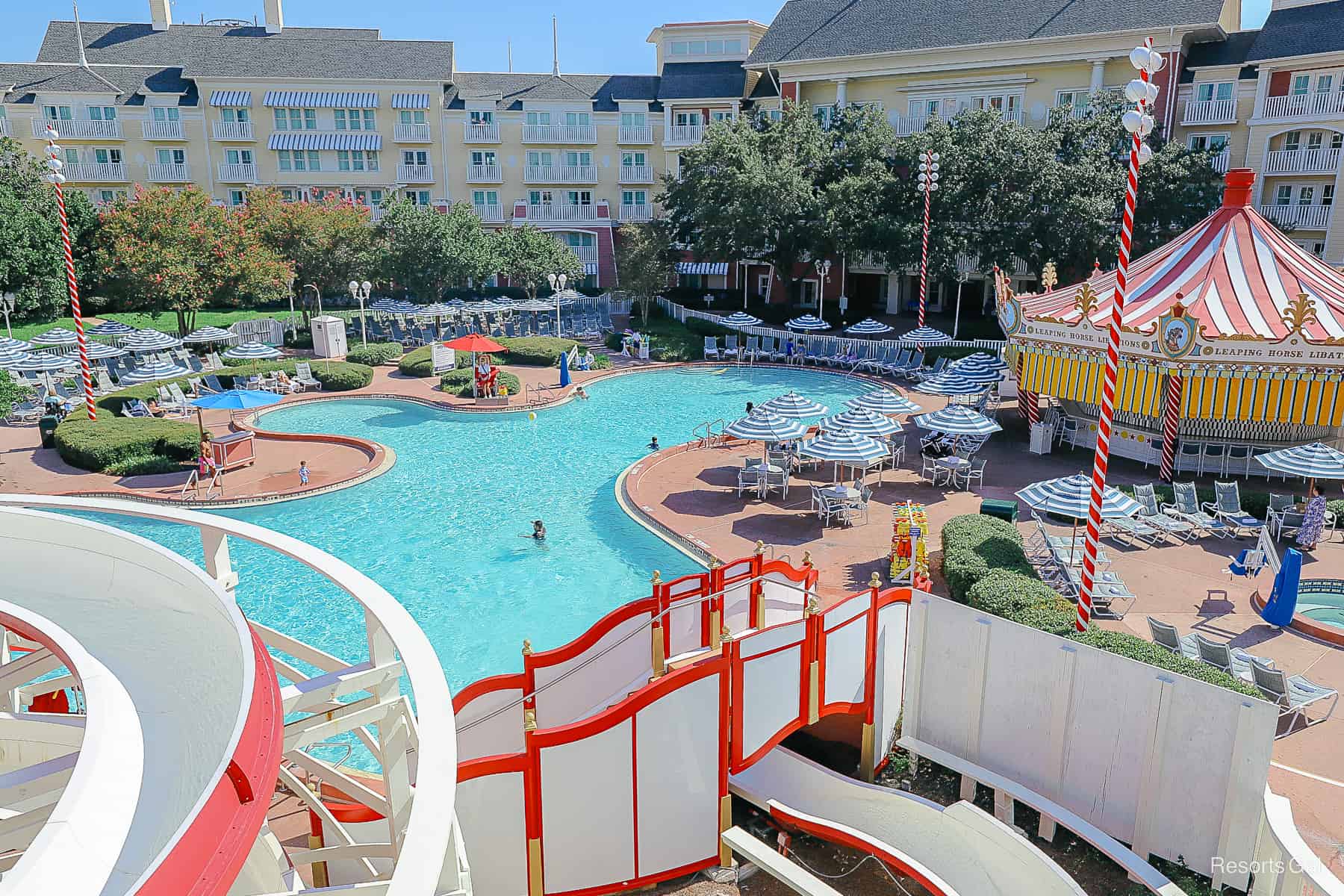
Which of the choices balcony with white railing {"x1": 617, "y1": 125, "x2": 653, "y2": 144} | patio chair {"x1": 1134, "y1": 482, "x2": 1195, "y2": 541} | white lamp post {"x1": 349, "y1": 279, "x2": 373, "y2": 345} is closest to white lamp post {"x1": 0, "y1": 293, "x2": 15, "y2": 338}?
white lamp post {"x1": 349, "y1": 279, "x2": 373, "y2": 345}

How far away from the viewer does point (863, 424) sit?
66.3ft

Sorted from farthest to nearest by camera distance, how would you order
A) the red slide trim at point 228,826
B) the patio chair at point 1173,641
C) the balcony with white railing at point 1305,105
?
the balcony with white railing at point 1305,105 < the patio chair at point 1173,641 < the red slide trim at point 228,826

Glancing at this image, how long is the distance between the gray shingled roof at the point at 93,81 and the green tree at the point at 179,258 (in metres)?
17.4

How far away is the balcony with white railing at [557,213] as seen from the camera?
51.8 m

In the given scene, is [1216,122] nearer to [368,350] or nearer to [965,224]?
[965,224]

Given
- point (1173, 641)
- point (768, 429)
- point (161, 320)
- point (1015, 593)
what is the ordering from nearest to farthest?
point (1173, 641) < point (1015, 593) < point (768, 429) < point (161, 320)

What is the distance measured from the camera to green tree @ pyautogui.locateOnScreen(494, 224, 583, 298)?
137 ft

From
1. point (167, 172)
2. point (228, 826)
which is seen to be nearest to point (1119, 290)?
point (228, 826)

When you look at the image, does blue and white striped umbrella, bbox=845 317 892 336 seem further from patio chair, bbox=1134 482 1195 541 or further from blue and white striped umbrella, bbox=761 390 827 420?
patio chair, bbox=1134 482 1195 541

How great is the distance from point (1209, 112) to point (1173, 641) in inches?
1370

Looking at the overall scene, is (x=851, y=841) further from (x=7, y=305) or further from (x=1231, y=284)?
(x=7, y=305)

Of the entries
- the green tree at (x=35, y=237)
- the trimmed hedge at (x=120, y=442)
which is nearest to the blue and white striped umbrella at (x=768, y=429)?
the trimmed hedge at (x=120, y=442)

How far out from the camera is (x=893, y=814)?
8.90 meters

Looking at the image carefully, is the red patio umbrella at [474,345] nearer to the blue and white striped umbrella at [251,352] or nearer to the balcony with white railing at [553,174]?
the blue and white striped umbrella at [251,352]
